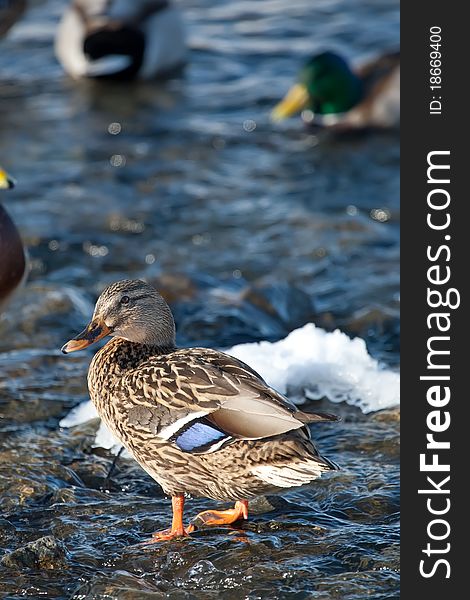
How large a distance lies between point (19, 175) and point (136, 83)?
2244 mm

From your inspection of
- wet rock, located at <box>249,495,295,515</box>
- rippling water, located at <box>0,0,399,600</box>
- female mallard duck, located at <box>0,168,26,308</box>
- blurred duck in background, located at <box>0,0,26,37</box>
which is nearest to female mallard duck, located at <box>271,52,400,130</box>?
rippling water, located at <box>0,0,399,600</box>

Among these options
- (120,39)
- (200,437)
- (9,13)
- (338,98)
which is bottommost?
(200,437)

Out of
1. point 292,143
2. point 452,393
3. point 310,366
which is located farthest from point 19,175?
point 452,393

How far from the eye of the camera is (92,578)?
3.90 m

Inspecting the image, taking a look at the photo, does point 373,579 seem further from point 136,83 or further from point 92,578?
point 136,83

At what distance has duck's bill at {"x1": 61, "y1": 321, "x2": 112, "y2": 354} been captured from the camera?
432 centimetres

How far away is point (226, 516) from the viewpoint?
4246mm

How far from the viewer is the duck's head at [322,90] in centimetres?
937

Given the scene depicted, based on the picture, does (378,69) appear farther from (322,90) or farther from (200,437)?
(200,437)

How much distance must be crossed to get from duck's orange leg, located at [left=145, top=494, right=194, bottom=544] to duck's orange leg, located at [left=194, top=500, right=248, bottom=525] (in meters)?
0.09

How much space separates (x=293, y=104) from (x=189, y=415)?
5.72 metres

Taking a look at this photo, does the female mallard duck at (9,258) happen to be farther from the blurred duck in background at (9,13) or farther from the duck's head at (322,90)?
the blurred duck in background at (9,13)

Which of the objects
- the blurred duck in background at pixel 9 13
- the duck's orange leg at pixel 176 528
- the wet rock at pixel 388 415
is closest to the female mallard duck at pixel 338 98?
the blurred duck in background at pixel 9 13

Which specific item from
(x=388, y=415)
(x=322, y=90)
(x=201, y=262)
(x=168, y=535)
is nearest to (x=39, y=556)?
(x=168, y=535)
